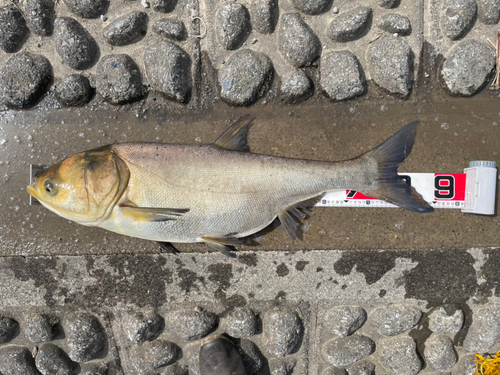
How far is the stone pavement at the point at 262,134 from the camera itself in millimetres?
2611

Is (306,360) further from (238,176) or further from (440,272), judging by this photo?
(238,176)

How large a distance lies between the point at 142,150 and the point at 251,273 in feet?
4.62

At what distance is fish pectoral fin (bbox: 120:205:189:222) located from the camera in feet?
7.31

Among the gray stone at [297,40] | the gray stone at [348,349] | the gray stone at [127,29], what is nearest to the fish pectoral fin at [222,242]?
Result: the gray stone at [348,349]

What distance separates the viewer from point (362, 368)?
112 inches

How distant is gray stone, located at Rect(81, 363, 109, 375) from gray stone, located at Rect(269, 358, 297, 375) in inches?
63.1

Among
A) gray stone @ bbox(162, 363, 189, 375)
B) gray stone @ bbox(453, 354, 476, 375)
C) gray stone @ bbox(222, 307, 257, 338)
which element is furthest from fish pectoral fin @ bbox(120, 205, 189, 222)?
gray stone @ bbox(453, 354, 476, 375)

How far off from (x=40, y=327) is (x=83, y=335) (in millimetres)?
402

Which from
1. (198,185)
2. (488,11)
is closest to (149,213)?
(198,185)

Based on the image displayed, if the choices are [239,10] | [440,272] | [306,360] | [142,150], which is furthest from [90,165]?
[440,272]

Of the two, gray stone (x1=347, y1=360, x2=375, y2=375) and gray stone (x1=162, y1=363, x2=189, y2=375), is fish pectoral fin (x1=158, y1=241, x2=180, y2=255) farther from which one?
gray stone (x1=347, y1=360, x2=375, y2=375)

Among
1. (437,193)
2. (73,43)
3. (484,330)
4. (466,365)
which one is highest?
(73,43)

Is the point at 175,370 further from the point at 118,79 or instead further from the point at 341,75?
the point at 341,75

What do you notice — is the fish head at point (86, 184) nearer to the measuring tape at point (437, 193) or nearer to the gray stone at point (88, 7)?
the gray stone at point (88, 7)
